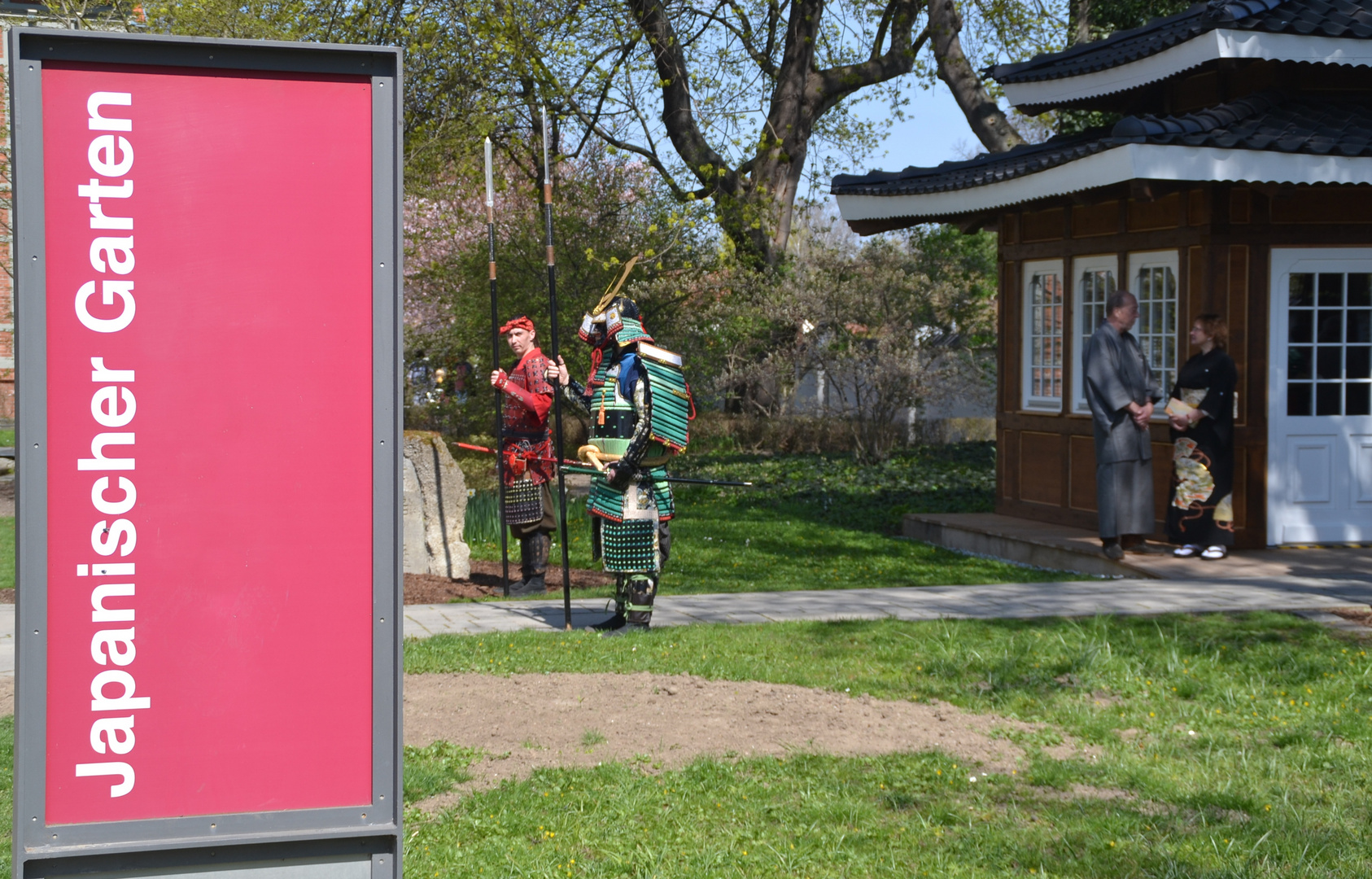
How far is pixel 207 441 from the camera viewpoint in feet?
9.58

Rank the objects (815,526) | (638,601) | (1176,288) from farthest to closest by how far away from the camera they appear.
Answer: (815,526) < (1176,288) < (638,601)

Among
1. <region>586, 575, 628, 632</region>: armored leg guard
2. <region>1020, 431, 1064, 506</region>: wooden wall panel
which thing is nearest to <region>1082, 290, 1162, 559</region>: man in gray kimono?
<region>1020, 431, 1064, 506</region>: wooden wall panel

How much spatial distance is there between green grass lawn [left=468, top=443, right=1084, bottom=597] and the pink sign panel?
6911mm

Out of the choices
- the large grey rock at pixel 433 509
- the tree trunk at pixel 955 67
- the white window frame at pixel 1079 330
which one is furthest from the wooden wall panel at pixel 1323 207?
the tree trunk at pixel 955 67

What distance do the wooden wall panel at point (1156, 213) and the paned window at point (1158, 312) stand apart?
9.1 inches

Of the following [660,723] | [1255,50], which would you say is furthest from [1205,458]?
[660,723]

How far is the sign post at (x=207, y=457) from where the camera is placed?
2.82 m

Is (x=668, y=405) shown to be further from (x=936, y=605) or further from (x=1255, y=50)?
(x=1255, y=50)

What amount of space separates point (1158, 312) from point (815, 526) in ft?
14.4

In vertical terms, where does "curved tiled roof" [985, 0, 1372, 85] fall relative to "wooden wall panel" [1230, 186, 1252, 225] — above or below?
above

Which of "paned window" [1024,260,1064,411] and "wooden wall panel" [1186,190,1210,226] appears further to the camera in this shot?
"paned window" [1024,260,1064,411]

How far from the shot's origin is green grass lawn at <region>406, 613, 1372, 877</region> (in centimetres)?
433

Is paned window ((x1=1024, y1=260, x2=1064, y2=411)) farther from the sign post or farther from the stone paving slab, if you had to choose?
the sign post

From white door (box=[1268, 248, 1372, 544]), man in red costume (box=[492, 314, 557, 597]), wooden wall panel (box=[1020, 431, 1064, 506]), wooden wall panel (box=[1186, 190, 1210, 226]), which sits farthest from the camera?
wooden wall panel (box=[1020, 431, 1064, 506])
